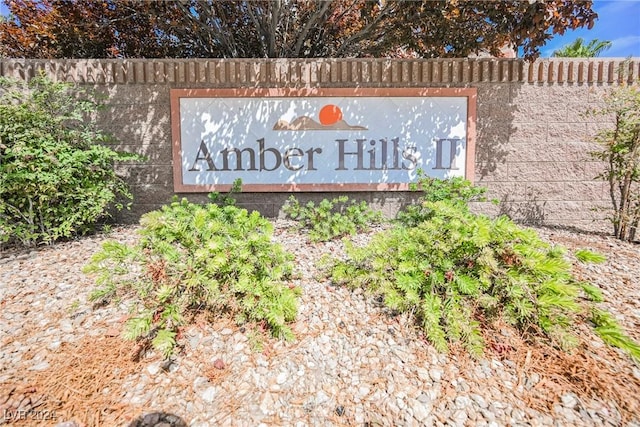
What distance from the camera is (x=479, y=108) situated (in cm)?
453

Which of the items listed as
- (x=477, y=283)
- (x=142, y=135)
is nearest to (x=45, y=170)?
(x=142, y=135)

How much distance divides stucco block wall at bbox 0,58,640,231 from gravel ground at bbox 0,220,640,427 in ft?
8.00

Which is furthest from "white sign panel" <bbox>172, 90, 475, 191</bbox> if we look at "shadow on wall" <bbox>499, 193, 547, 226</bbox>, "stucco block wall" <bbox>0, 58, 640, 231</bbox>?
"shadow on wall" <bbox>499, 193, 547, 226</bbox>

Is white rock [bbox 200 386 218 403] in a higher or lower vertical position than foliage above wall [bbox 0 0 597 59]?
lower

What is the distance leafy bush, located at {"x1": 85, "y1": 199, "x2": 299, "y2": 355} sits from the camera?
197cm

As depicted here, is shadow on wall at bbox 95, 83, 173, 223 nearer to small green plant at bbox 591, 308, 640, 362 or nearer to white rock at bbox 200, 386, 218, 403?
white rock at bbox 200, 386, 218, 403

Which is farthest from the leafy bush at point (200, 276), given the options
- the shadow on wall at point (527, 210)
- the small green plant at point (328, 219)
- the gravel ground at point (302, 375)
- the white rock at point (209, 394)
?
the shadow on wall at point (527, 210)

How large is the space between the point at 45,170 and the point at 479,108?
541 cm

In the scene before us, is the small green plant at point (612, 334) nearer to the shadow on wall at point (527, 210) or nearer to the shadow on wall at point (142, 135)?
the shadow on wall at point (527, 210)

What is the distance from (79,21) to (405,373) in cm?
723

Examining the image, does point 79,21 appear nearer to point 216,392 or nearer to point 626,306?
point 216,392

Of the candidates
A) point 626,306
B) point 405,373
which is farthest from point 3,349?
point 626,306

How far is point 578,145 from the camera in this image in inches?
180

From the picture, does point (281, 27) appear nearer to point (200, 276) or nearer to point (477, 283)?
point (200, 276)
